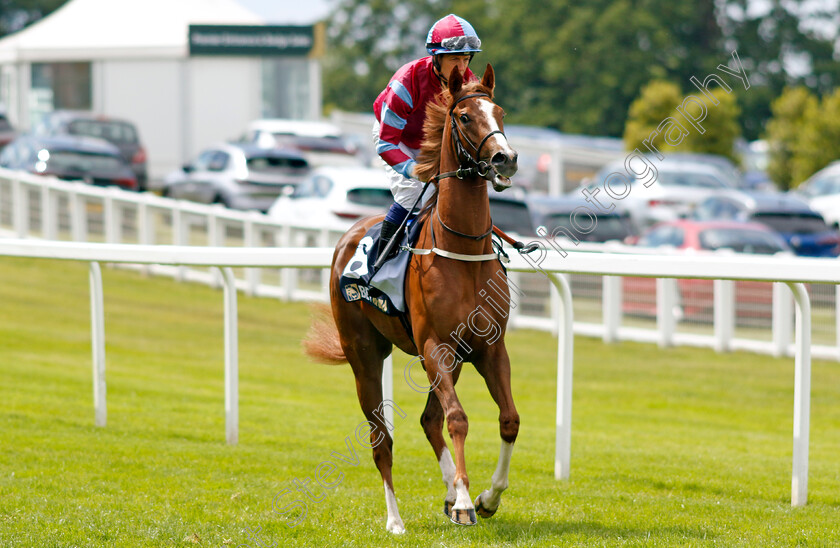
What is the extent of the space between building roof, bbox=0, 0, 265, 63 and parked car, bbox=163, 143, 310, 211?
31.3 ft

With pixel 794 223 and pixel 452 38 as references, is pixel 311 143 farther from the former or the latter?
pixel 452 38

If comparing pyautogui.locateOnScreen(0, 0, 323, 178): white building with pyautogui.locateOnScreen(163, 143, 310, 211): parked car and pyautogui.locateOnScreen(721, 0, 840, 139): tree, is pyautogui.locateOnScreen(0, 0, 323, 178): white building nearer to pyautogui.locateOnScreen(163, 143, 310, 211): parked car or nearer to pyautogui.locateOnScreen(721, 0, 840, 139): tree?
pyautogui.locateOnScreen(163, 143, 310, 211): parked car

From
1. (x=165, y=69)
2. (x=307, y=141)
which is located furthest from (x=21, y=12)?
(x=307, y=141)

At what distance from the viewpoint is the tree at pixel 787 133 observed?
122ft

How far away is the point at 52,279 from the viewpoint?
17.5 meters

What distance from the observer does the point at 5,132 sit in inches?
1243

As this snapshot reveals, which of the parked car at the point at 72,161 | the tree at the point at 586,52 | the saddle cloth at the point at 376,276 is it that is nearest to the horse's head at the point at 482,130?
the saddle cloth at the point at 376,276

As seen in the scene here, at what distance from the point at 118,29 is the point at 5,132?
4.52 m

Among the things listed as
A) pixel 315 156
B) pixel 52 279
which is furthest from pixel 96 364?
pixel 315 156

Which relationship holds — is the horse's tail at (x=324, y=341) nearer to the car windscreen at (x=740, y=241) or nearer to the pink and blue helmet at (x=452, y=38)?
the pink and blue helmet at (x=452, y=38)

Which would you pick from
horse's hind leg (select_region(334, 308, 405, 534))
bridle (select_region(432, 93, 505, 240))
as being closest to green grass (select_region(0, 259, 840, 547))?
horse's hind leg (select_region(334, 308, 405, 534))

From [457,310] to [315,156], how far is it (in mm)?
24460

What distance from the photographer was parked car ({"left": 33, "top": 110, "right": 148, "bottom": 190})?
28188 millimetres

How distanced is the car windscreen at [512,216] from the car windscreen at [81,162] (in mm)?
10091
